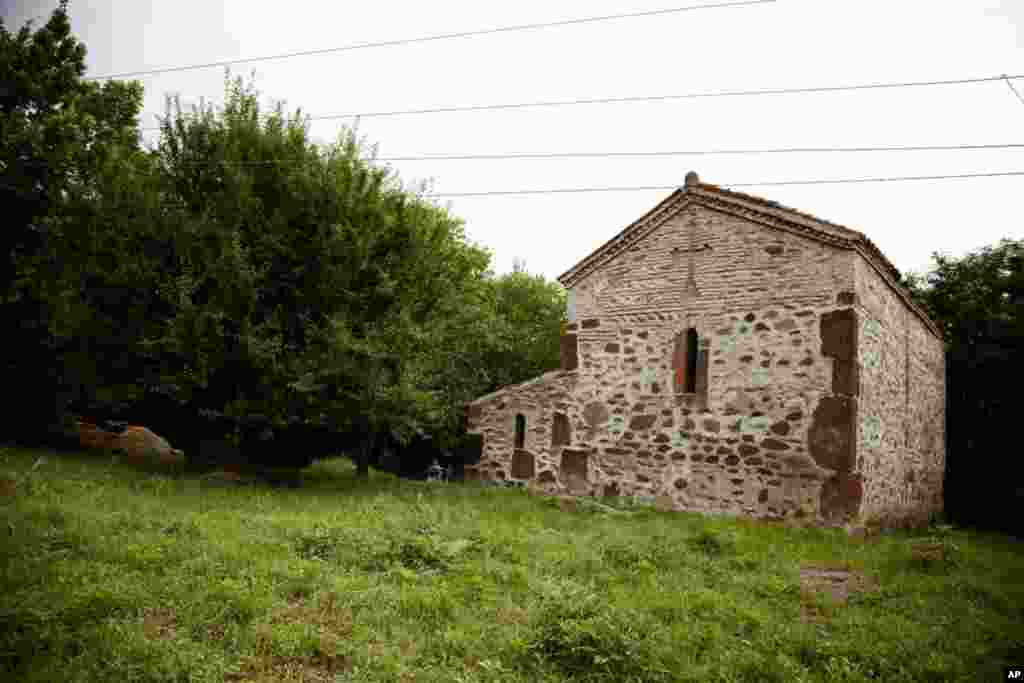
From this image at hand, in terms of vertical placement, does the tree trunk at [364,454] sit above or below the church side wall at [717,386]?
below

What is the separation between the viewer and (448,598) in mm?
6125

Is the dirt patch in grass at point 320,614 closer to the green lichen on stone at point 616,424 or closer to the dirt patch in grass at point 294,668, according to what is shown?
the dirt patch in grass at point 294,668

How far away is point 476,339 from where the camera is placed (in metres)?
18.0

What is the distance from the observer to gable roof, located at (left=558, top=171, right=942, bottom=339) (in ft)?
37.1

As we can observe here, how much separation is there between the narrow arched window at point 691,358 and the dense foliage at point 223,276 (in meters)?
5.18

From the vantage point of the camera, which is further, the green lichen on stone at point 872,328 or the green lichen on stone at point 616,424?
the green lichen on stone at point 616,424

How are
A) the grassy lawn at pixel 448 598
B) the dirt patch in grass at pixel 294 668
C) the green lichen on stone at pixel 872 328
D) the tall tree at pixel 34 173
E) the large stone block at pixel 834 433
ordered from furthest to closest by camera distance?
the tall tree at pixel 34 173 < the green lichen on stone at pixel 872 328 < the large stone block at pixel 834 433 < the grassy lawn at pixel 448 598 < the dirt patch in grass at pixel 294 668

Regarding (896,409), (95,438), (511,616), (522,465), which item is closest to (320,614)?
(511,616)

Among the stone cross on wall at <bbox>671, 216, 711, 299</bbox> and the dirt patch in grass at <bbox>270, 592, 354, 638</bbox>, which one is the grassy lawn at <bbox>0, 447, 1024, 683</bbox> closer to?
the dirt patch in grass at <bbox>270, 592, 354, 638</bbox>

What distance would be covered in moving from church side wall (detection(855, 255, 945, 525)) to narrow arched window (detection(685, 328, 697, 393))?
3020 mm

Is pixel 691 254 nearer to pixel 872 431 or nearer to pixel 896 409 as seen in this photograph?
pixel 872 431

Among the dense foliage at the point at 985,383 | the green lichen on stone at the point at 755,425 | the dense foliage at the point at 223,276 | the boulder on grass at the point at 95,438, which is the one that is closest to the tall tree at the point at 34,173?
the dense foliage at the point at 223,276

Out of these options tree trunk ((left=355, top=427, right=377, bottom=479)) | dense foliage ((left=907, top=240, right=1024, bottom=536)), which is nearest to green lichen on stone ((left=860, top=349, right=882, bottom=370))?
dense foliage ((left=907, top=240, right=1024, bottom=536))

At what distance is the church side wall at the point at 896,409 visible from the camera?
11.5 meters
